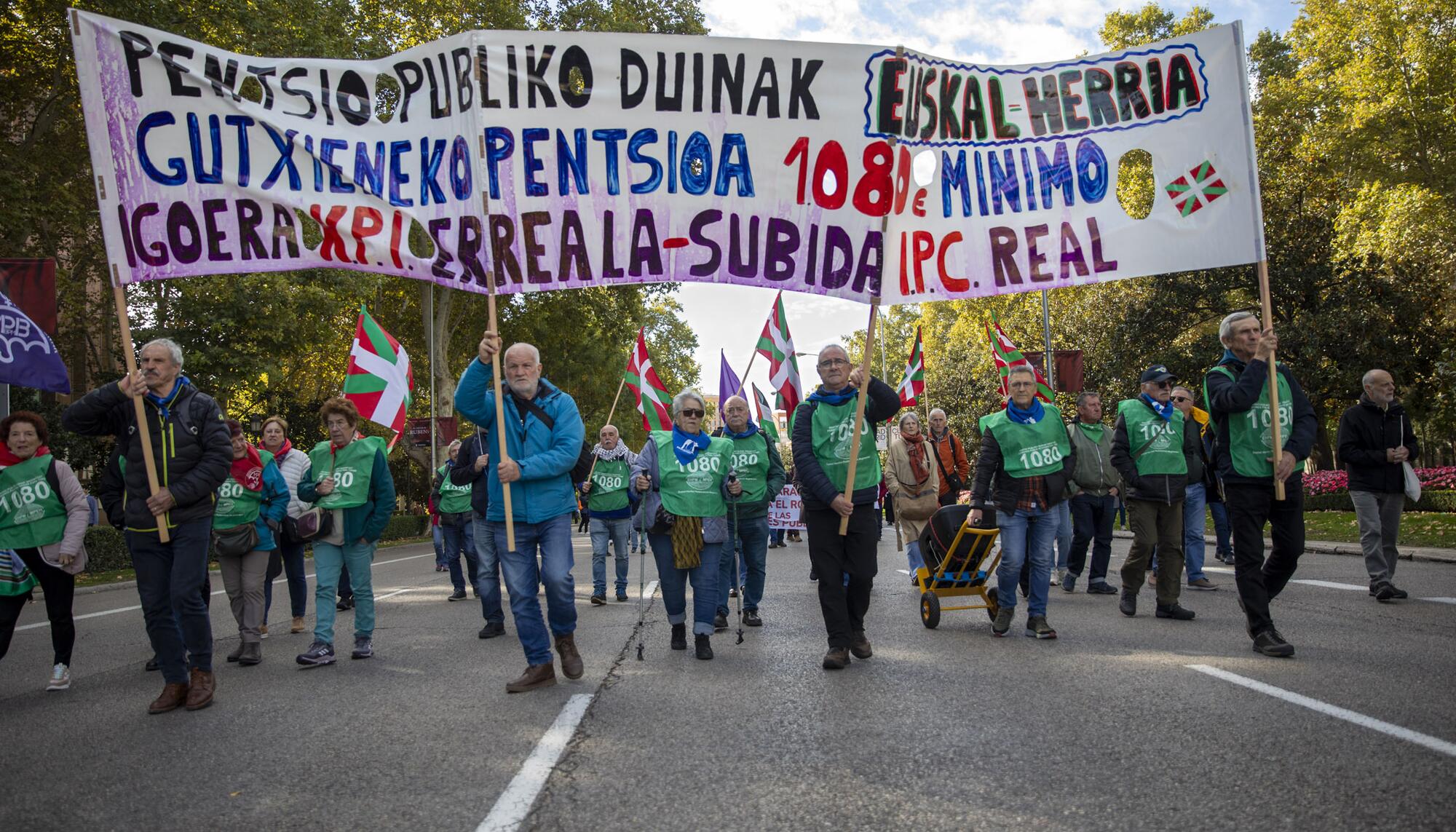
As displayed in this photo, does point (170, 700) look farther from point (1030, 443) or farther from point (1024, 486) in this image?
point (1030, 443)

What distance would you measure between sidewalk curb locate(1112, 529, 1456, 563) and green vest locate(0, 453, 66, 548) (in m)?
11.5

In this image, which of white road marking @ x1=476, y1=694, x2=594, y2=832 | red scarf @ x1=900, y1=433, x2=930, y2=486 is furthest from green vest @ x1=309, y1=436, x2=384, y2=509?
red scarf @ x1=900, y1=433, x2=930, y2=486

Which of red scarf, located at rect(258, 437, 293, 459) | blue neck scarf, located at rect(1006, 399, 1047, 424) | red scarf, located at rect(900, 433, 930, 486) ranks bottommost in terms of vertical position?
red scarf, located at rect(900, 433, 930, 486)

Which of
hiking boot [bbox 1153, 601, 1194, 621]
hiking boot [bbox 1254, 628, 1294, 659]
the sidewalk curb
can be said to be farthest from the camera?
the sidewalk curb

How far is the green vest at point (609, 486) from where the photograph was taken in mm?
10961

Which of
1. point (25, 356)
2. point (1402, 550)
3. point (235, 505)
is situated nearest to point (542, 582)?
point (235, 505)

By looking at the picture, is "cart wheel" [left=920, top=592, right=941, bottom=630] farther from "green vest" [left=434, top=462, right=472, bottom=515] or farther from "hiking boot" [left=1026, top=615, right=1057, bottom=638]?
"green vest" [left=434, top=462, right=472, bottom=515]

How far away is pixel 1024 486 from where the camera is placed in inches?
296

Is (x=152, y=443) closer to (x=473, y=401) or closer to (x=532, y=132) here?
(x=473, y=401)

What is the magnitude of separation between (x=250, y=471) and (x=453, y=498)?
3.36 metres

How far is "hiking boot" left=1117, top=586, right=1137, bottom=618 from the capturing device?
8250mm

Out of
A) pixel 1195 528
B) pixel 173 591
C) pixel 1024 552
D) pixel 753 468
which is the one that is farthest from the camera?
pixel 1195 528

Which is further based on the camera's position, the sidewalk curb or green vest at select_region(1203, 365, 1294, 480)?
the sidewalk curb

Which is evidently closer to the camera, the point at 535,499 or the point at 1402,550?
the point at 535,499
